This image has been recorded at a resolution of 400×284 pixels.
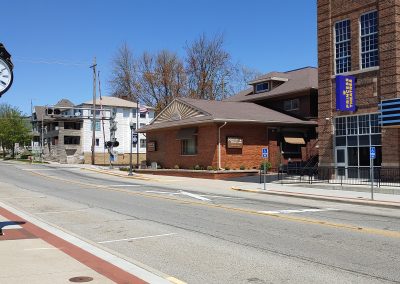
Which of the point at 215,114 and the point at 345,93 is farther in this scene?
the point at 215,114

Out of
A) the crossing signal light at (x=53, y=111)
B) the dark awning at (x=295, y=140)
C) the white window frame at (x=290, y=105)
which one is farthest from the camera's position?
the white window frame at (x=290, y=105)

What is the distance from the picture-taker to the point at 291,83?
4094 centimetres

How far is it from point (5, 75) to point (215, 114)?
25874mm

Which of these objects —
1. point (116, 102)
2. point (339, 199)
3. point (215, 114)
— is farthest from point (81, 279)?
point (116, 102)

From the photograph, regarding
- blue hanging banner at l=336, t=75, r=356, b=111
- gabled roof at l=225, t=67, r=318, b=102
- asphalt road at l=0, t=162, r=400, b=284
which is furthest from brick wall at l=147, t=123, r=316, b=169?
asphalt road at l=0, t=162, r=400, b=284

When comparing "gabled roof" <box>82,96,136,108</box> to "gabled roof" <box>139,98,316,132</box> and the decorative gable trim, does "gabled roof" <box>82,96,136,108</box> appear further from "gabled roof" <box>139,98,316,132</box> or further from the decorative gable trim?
"gabled roof" <box>139,98,316,132</box>

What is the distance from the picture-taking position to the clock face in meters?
9.22

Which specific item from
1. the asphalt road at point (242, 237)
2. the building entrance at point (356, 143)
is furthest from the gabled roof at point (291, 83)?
the asphalt road at point (242, 237)

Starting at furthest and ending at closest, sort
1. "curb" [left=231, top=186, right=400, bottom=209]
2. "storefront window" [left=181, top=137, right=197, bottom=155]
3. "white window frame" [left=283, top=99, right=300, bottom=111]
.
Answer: "white window frame" [left=283, top=99, right=300, bottom=111]
"storefront window" [left=181, top=137, right=197, bottom=155]
"curb" [left=231, top=186, right=400, bottom=209]

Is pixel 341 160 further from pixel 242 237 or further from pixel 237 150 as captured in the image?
pixel 242 237

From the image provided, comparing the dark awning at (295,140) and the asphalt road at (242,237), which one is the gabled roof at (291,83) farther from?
the asphalt road at (242,237)

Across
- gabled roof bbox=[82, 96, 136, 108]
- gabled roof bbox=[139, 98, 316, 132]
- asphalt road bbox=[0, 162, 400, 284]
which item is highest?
gabled roof bbox=[82, 96, 136, 108]

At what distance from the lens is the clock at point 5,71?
30.3ft

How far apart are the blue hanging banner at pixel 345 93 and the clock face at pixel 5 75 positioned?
71.4 feet
